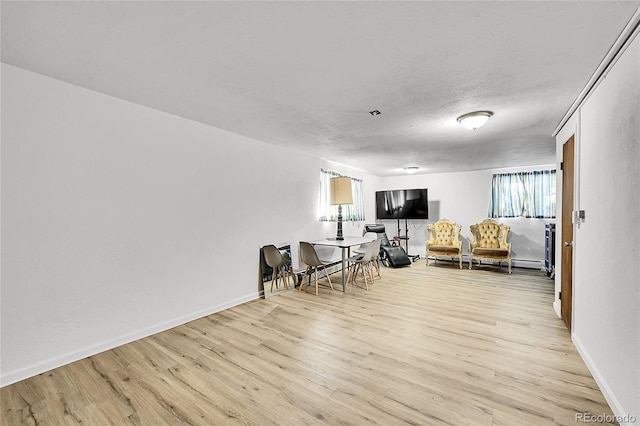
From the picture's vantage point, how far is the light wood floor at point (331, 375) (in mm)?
1806

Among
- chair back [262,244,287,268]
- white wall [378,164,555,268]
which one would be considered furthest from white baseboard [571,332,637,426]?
white wall [378,164,555,268]

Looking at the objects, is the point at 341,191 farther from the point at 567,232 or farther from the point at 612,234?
the point at 612,234

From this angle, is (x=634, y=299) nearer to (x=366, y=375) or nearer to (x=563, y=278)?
(x=366, y=375)

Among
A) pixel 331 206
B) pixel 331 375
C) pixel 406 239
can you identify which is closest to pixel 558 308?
pixel 331 375

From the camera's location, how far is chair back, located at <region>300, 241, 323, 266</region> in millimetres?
4434

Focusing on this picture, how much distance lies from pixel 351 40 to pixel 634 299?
2181mm

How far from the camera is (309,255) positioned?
4.51m

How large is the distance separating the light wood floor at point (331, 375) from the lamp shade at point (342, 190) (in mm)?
2223

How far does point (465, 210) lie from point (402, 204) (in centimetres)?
151

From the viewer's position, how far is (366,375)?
221cm

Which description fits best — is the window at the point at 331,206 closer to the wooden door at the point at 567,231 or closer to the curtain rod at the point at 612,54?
the wooden door at the point at 567,231

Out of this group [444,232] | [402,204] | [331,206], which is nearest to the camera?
[331,206]

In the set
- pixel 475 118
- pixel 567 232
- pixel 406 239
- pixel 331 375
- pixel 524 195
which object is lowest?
pixel 331 375

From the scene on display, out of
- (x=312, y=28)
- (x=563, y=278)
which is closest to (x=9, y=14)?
(x=312, y=28)
